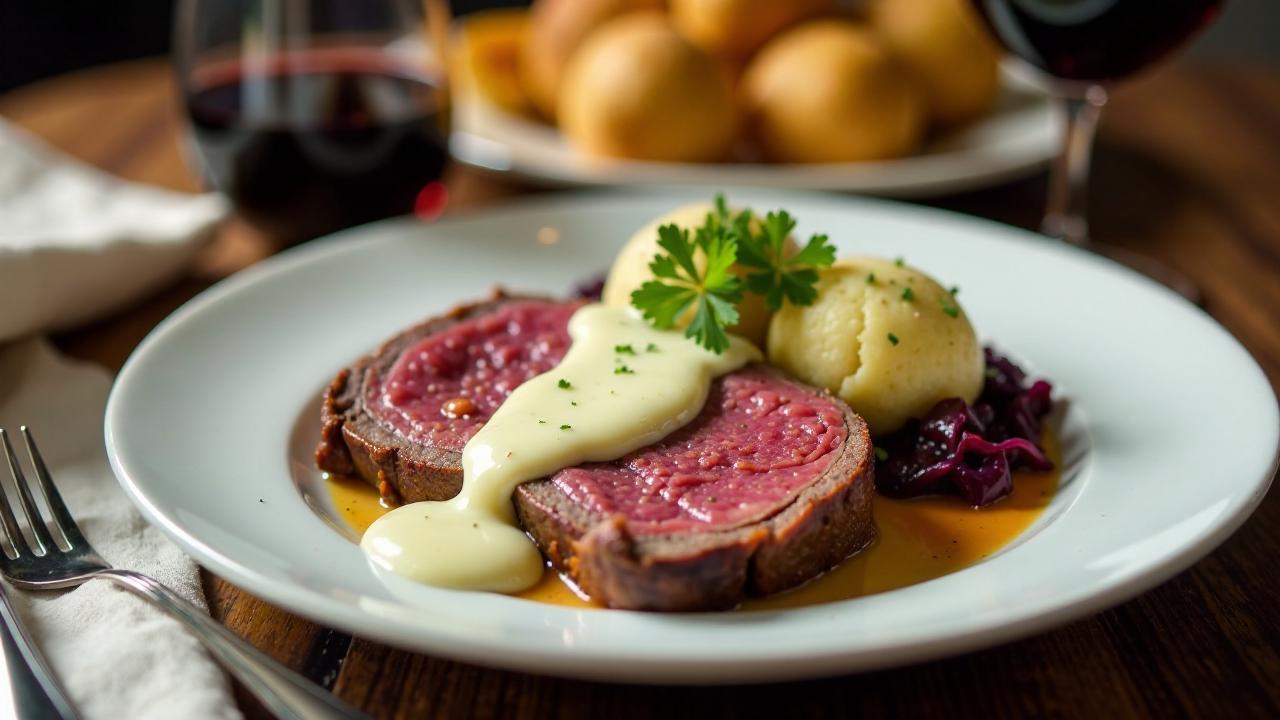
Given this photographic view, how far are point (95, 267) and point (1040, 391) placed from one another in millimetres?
2060

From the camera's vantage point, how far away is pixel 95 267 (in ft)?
8.77

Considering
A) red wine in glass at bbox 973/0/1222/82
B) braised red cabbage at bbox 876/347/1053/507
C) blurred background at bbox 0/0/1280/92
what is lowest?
blurred background at bbox 0/0/1280/92

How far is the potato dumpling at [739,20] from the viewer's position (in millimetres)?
3562

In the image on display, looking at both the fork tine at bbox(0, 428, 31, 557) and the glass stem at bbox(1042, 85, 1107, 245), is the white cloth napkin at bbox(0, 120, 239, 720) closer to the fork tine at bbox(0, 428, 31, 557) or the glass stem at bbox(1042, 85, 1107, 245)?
the fork tine at bbox(0, 428, 31, 557)

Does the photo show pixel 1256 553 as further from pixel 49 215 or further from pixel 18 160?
pixel 18 160

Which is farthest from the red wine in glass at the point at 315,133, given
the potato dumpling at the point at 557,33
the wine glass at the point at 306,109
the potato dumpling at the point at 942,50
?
the potato dumpling at the point at 942,50

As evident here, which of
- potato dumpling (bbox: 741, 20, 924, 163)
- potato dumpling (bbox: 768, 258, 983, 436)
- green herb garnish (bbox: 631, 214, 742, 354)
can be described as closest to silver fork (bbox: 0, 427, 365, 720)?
green herb garnish (bbox: 631, 214, 742, 354)

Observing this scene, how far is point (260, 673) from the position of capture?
1429 mm

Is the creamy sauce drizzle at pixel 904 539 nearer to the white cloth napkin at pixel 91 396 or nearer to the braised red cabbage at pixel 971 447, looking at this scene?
the braised red cabbage at pixel 971 447

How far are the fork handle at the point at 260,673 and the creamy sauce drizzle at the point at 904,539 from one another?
0.38 meters

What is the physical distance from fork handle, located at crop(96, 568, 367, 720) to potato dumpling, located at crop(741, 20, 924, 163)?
2.34m

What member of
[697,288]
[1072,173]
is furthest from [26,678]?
[1072,173]

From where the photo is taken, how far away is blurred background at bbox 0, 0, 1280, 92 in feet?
21.4

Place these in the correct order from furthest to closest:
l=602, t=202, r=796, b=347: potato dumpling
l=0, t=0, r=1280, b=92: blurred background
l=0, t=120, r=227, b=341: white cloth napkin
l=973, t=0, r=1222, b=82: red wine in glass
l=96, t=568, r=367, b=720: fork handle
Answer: l=0, t=0, r=1280, b=92: blurred background → l=973, t=0, r=1222, b=82: red wine in glass → l=0, t=120, r=227, b=341: white cloth napkin → l=602, t=202, r=796, b=347: potato dumpling → l=96, t=568, r=367, b=720: fork handle
